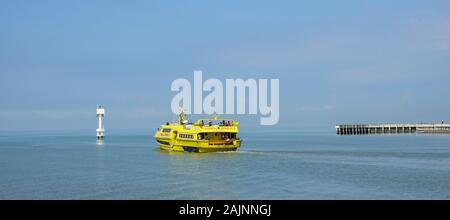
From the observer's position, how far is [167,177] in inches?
1965

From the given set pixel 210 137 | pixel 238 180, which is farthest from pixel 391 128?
pixel 238 180

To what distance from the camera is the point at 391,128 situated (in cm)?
17988

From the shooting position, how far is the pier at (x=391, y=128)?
164 metres

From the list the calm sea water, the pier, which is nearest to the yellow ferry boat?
the calm sea water

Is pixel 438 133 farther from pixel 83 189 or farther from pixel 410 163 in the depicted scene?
pixel 83 189

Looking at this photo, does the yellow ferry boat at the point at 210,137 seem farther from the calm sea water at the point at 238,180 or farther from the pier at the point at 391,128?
the pier at the point at 391,128

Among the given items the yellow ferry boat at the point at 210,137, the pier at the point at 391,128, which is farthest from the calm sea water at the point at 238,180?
the pier at the point at 391,128

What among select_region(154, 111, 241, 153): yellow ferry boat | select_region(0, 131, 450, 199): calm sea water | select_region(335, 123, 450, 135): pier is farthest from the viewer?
select_region(335, 123, 450, 135): pier

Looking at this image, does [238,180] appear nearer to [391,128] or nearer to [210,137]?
[210,137]

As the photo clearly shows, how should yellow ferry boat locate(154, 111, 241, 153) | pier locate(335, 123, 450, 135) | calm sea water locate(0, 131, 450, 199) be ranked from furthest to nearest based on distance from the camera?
pier locate(335, 123, 450, 135) → yellow ferry boat locate(154, 111, 241, 153) → calm sea water locate(0, 131, 450, 199)

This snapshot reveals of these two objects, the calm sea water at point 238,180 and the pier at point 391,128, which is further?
the pier at point 391,128

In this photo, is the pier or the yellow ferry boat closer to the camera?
the yellow ferry boat

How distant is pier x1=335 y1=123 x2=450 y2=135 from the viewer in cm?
16412

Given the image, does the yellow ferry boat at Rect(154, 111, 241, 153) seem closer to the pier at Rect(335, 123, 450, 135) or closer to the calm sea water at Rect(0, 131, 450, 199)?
the calm sea water at Rect(0, 131, 450, 199)
